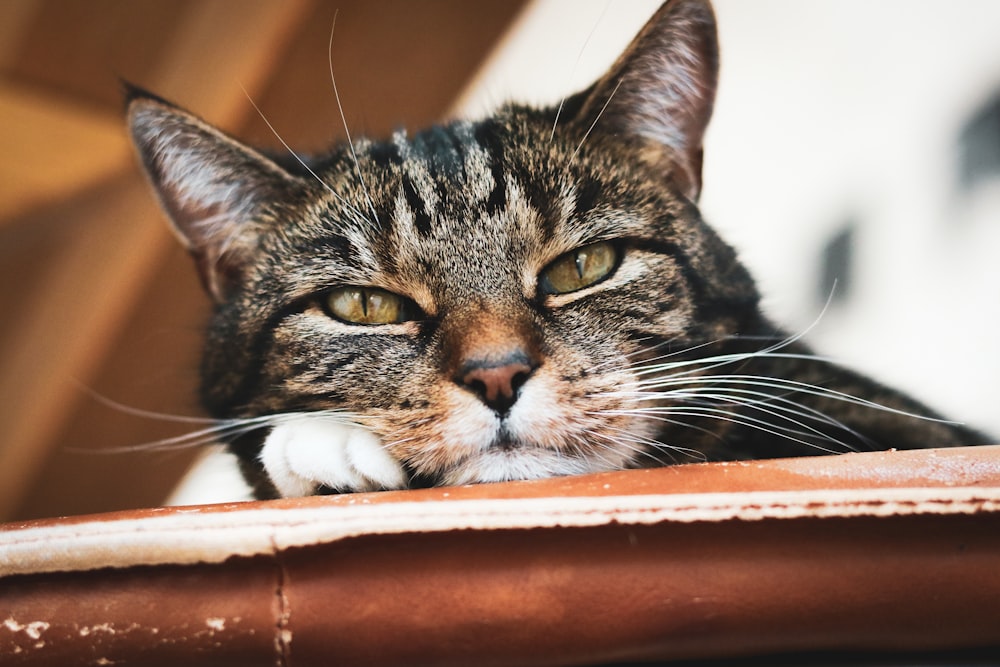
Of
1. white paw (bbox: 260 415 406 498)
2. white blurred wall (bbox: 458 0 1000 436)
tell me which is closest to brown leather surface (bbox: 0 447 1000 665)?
white paw (bbox: 260 415 406 498)

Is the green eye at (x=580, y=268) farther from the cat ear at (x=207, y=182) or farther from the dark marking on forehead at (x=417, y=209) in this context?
the cat ear at (x=207, y=182)

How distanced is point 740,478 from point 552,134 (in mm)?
642

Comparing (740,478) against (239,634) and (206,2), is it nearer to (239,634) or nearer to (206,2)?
(239,634)

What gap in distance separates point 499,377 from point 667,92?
568mm

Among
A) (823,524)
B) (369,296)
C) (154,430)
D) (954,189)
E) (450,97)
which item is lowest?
(154,430)

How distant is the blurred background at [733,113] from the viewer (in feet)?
4.81

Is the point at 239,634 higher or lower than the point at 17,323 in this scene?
lower

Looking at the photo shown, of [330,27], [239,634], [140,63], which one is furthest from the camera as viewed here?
[140,63]

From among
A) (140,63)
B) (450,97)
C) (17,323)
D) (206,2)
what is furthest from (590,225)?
(17,323)

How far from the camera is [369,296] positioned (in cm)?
96

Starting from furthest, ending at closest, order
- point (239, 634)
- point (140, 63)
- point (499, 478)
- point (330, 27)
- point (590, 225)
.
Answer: point (140, 63), point (330, 27), point (590, 225), point (499, 478), point (239, 634)

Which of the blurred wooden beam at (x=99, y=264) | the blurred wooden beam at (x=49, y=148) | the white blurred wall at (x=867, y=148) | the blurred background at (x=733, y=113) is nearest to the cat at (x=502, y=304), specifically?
the blurred background at (x=733, y=113)

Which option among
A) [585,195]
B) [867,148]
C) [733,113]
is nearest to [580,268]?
[585,195]

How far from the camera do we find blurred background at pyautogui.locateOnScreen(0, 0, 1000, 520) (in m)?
1.47
